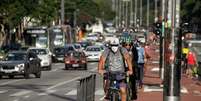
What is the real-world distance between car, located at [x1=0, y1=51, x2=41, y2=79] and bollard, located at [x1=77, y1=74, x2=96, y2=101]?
64.8 feet

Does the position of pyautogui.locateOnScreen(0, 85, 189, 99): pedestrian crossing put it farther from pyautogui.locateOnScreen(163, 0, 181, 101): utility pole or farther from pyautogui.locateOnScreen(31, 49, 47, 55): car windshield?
pyautogui.locateOnScreen(31, 49, 47, 55): car windshield

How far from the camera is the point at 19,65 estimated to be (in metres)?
39.1

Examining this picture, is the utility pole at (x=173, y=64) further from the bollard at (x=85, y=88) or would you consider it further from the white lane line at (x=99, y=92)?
the white lane line at (x=99, y=92)

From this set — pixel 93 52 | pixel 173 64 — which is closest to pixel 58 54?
pixel 93 52

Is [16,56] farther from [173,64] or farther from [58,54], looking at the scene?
[58,54]

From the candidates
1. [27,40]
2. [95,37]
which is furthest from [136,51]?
[95,37]

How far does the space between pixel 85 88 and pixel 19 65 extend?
21276 millimetres

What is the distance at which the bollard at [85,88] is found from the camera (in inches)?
690

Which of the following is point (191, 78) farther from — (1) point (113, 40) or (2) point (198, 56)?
(1) point (113, 40)

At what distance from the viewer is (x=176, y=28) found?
1667 cm

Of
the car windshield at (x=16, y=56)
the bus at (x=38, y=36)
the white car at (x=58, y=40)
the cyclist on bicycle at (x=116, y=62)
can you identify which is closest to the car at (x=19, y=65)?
the car windshield at (x=16, y=56)

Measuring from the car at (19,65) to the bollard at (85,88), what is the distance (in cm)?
1976

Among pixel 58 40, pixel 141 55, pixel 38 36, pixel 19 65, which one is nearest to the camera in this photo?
pixel 141 55

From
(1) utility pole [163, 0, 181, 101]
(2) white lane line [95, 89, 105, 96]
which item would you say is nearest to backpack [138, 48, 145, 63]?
(2) white lane line [95, 89, 105, 96]
